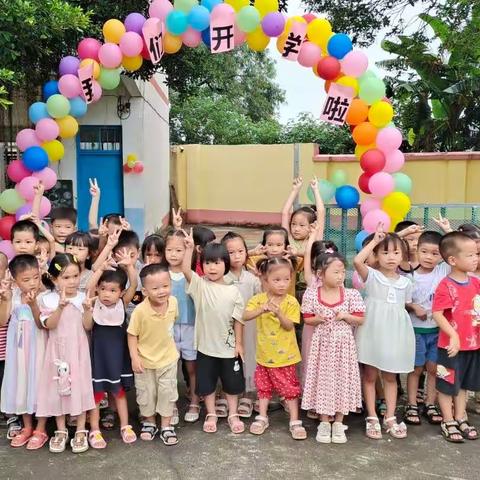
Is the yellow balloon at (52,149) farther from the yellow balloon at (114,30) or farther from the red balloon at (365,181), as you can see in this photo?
the red balloon at (365,181)

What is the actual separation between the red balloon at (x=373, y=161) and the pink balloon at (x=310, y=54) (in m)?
0.90

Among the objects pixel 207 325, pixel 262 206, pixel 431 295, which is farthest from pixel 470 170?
pixel 207 325

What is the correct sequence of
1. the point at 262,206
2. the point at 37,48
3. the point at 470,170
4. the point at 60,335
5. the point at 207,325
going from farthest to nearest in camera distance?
the point at 262,206 < the point at 470,170 < the point at 37,48 < the point at 207,325 < the point at 60,335

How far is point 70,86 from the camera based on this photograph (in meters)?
4.88

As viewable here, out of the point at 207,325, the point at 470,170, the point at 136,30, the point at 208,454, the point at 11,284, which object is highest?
the point at 136,30

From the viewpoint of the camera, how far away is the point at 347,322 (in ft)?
11.0

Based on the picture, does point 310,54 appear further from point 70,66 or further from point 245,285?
point 245,285

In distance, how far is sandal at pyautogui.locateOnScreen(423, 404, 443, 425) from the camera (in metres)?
3.57

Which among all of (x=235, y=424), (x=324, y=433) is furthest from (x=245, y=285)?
(x=324, y=433)

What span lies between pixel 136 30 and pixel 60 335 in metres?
2.90

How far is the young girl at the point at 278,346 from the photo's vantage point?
3373 mm

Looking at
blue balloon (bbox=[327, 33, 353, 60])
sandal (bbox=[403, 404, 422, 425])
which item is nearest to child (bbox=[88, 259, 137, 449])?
sandal (bbox=[403, 404, 422, 425])

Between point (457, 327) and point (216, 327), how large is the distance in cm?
140

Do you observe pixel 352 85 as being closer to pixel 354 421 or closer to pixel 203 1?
pixel 203 1
